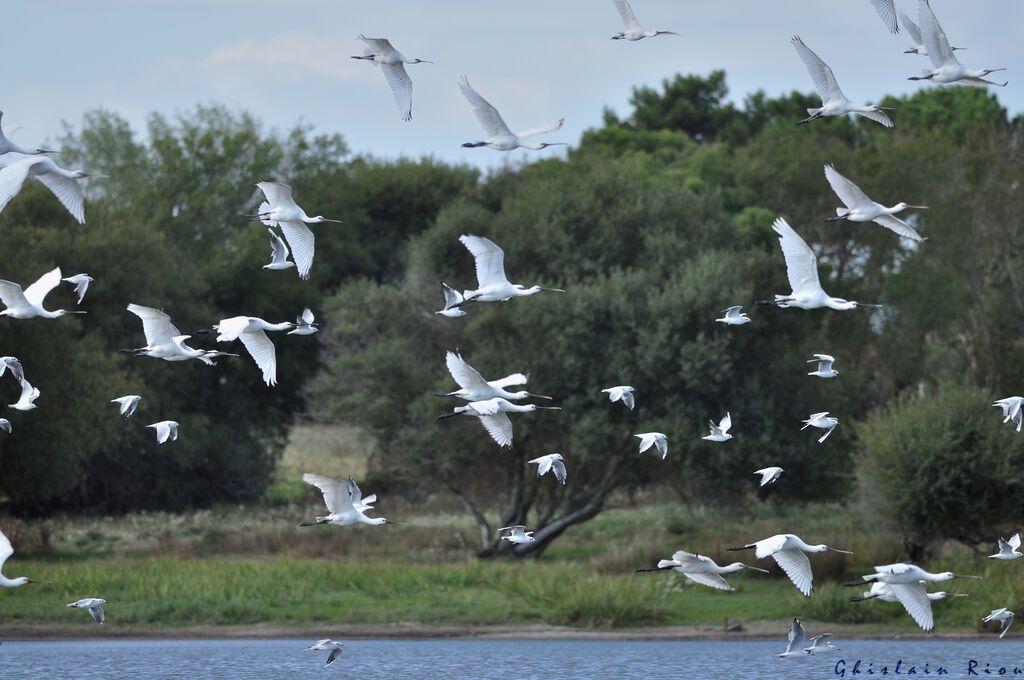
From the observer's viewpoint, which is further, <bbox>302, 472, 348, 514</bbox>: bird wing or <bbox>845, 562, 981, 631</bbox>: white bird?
<bbox>302, 472, 348, 514</bbox>: bird wing

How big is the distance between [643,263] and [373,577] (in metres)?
12.2

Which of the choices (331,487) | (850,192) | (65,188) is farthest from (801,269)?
(65,188)

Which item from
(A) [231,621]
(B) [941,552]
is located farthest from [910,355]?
(A) [231,621]

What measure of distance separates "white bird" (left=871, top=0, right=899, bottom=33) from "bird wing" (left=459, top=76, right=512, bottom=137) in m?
4.84

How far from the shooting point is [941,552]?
107ft

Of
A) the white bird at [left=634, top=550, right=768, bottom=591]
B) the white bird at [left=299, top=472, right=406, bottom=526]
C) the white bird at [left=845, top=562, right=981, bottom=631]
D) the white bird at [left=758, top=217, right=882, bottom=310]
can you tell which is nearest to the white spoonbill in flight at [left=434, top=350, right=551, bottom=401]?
the white bird at [left=299, top=472, right=406, bottom=526]

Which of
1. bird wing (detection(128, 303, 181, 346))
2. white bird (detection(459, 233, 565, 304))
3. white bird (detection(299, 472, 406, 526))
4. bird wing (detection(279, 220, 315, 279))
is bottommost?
white bird (detection(299, 472, 406, 526))

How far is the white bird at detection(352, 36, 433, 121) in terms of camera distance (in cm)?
1925

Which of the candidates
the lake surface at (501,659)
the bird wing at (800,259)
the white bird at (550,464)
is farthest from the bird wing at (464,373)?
the lake surface at (501,659)

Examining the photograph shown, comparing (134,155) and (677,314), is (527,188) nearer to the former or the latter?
(677,314)

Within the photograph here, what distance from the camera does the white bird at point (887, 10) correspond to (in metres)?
18.4

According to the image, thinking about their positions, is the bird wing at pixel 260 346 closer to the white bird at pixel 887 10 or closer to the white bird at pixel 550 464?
the white bird at pixel 550 464

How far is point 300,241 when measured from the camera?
2070cm

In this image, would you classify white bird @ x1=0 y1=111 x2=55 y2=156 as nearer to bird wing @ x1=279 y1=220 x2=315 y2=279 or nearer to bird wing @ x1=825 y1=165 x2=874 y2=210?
bird wing @ x1=279 y1=220 x2=315 y2=279
